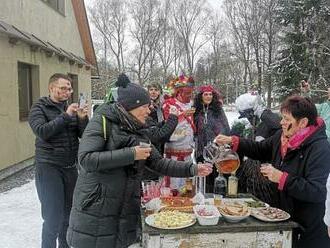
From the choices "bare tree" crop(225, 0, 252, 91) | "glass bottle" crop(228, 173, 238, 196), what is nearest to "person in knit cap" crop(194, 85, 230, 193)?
"glass bottle" crop(228, 173, 238, 196)

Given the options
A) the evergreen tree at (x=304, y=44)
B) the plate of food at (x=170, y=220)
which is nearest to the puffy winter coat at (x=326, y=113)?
the plate of food at (x=170, y=220)

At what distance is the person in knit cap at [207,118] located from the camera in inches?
187

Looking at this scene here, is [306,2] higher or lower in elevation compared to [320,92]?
higher

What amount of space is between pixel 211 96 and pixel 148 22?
38.6 meters

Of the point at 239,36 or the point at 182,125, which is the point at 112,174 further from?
the point at 239,36

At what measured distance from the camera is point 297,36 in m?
22.2

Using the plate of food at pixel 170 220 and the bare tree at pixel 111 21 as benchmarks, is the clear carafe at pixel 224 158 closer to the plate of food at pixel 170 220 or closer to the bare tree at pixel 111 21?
the plate of food at pixel 170 220

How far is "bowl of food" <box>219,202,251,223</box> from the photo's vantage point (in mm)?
2461

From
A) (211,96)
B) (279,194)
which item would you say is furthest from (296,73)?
(279,194)

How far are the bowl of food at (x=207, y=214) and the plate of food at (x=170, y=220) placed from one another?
51 millimetres

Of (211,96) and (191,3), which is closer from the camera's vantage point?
(211,96)

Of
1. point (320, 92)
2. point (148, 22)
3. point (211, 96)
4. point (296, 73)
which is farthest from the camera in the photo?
point (148, 22)

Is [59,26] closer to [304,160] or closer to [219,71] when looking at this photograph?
[304,160]

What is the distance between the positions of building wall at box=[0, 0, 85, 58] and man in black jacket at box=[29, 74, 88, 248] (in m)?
5.11
